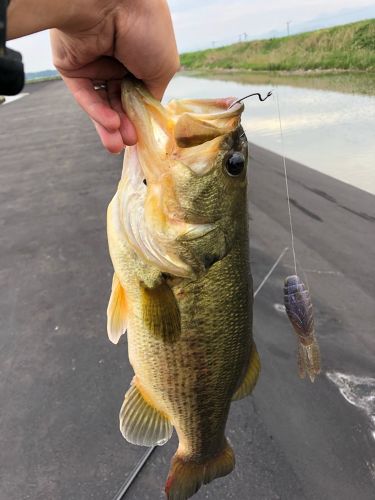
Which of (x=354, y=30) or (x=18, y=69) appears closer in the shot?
(x=18, y=69)

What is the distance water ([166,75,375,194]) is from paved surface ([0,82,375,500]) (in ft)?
7.87

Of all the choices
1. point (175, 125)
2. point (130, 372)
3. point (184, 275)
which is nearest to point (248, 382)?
point (184, 275)

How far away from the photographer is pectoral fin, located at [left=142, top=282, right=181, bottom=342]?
66.4 inches

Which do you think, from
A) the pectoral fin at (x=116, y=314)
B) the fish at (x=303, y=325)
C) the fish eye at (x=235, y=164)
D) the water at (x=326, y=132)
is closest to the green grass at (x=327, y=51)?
the water at (x=326, y=132)

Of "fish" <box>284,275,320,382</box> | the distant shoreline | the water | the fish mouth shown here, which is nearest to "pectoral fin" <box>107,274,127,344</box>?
the fish mouth

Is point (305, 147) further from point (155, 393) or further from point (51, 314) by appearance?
point (155, 393)

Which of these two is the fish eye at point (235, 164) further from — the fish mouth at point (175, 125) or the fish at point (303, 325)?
the fish at point (303, 325)

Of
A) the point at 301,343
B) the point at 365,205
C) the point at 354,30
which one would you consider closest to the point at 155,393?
the point at 301,343

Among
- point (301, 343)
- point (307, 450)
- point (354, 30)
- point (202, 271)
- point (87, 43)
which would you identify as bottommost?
point (354, 30)

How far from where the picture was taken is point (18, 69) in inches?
44.0

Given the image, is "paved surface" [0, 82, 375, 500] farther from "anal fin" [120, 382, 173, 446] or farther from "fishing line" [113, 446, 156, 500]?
"anal fin" [120, 382, 173, 446]

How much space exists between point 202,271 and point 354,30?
104 feet

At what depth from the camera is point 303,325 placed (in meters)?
2.10

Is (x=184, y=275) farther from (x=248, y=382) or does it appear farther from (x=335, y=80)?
(x=335, y=80)
